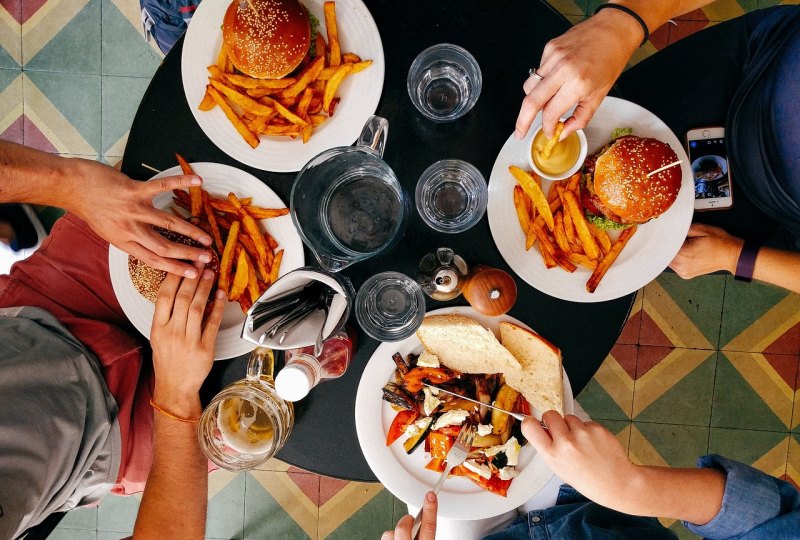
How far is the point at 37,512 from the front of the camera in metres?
1.55

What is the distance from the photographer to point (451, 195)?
1.65 metres

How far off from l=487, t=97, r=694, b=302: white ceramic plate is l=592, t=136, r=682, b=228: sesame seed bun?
0.34ft

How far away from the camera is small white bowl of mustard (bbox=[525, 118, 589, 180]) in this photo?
1.53 m

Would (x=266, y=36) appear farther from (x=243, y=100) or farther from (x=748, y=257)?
(x=748, y=257)

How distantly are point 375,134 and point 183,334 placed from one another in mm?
778

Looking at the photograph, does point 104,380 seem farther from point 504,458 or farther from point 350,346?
point 504,458

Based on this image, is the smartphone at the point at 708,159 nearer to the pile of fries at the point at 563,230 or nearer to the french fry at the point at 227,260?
the pile of fries at the point at 563,230

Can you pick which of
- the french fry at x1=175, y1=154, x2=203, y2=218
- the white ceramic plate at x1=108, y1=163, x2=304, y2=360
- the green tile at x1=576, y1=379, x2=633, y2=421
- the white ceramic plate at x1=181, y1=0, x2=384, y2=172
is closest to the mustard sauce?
the white ceramic plate at x1=181, y1=0, x2=384, y2=172

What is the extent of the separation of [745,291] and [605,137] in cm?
165

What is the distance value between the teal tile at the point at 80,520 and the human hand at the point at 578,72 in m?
2.85

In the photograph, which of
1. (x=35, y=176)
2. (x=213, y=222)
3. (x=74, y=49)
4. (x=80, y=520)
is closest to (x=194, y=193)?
(x=213, y=222)

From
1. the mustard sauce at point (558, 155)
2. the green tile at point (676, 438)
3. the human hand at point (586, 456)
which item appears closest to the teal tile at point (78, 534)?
the human hand at point (586, 456)

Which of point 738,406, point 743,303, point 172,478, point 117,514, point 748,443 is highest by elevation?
point 172,478

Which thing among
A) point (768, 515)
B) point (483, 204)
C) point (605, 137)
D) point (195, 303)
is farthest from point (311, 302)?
point (768, 515)
